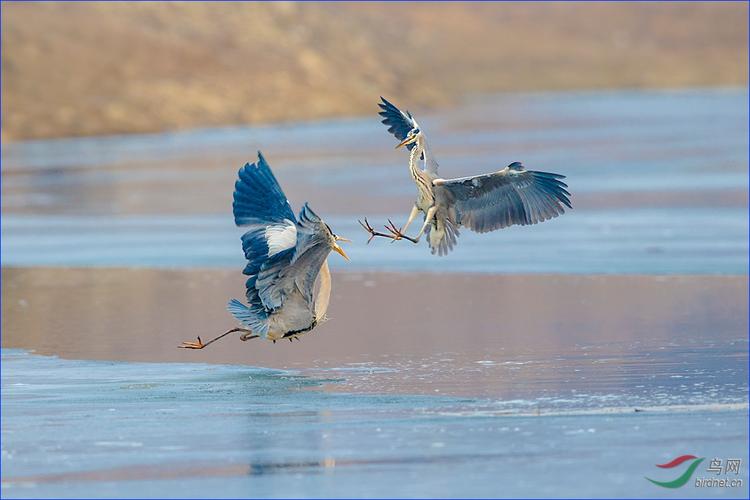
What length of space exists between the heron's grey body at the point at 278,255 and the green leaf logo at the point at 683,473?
6.51 feet

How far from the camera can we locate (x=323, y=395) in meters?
8.91

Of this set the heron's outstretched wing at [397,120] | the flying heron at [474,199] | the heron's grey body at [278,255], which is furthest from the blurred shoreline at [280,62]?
the heron's grey body at [278,255]

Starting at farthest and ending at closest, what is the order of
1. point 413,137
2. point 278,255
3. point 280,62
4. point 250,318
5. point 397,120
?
point 280,62 < point 397,120 < point 413,137 < point 250,318 < point 278,255

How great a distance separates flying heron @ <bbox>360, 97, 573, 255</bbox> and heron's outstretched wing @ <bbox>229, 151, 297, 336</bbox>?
1337 millimetres

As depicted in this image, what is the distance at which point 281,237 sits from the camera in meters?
8.44

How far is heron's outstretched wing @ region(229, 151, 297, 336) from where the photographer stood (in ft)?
27.7

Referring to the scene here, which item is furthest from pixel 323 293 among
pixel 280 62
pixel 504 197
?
pixel 280 62

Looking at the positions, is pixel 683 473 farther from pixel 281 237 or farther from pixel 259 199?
pixel 259 199

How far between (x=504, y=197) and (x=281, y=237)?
2.00 meters

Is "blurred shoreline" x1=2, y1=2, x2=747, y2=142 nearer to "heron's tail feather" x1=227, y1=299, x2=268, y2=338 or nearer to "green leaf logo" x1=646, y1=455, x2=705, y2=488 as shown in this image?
"heron's tail feather" x1=227, y1=299, x2=268, y2=338

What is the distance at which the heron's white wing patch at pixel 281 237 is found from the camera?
8422 millimetres

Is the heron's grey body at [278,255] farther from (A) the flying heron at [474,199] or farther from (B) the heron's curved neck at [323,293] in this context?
(A) the flying heron at [474,199]

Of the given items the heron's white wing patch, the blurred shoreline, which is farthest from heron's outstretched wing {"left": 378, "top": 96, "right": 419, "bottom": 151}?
the blurred shoreline

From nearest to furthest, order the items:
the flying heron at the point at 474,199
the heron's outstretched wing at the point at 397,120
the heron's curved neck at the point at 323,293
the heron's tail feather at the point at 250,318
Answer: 1. the heron's curved neck at the point at 323,293
2. the heron's tail feather at the point at 250,318
3. the flying heron at the point at 474,199
4. the heron's outstretched wing at the point at 397,120
